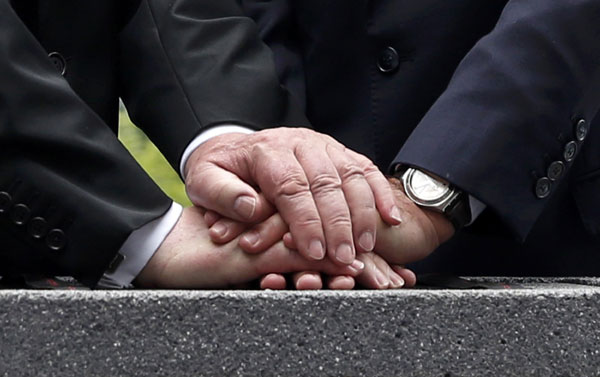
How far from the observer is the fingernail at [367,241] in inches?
70.2

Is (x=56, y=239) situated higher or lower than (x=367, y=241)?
lower

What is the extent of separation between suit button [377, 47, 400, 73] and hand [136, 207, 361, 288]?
0.67 m

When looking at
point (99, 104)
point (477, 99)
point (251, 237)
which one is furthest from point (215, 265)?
point (99, 104)

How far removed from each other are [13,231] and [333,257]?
51 cm

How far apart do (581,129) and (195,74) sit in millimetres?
759

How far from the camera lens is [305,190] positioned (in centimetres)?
176

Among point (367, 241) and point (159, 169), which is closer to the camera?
point (367, 241)

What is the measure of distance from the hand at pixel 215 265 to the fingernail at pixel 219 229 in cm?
2

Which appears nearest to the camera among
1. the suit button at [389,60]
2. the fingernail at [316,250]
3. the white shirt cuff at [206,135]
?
the fingernail at [316,250]

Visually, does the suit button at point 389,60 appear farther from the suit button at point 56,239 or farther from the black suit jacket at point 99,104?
the suit button at point 56,239

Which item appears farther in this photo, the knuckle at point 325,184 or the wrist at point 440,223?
the wrist at point 440,223

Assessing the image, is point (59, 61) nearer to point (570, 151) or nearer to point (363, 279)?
point (363, 279)

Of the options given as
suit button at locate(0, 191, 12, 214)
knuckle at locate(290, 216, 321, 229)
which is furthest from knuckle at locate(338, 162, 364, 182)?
suit button at locate(0, 191, 12, 214)

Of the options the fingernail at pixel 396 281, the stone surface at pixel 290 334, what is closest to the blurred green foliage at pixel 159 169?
the fingernail at pixel 396 281
